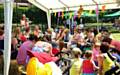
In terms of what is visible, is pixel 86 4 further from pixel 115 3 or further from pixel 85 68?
pixel 85 68

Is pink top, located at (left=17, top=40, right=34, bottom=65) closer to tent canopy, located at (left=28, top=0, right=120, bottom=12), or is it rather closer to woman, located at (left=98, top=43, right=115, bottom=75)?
woman, located at (left=98, top=43, right=115, bottom=75)

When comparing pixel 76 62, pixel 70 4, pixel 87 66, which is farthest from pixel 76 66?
pixel 70 4

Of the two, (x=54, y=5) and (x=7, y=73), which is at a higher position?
(x=54, y=5)

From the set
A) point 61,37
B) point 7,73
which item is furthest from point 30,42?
A: point 61,37

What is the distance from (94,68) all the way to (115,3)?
226 inches

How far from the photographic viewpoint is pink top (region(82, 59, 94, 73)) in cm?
613

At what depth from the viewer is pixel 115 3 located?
1155 cm

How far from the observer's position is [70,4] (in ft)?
43.1

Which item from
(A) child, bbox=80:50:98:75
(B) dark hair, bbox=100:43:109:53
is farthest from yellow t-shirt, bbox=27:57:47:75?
(B) dark hair, bbox=100:43:109:53

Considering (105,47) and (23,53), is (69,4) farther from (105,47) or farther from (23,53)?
(105,47)

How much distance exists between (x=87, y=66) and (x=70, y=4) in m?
7.20

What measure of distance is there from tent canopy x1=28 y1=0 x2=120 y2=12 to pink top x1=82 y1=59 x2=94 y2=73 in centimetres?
566

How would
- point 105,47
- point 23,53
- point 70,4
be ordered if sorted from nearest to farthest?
point 105,47
point 23,53
point 70,4

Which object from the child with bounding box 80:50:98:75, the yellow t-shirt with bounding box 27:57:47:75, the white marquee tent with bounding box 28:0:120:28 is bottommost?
the child with bounding box 80:50:98:75
